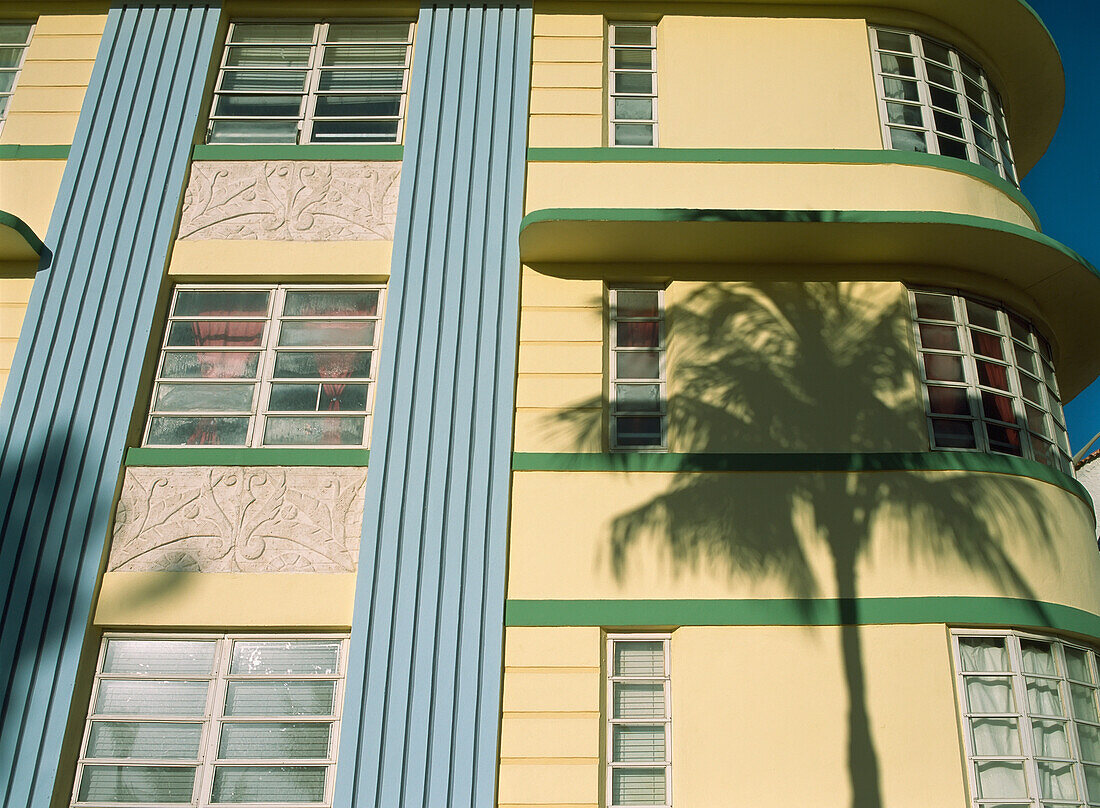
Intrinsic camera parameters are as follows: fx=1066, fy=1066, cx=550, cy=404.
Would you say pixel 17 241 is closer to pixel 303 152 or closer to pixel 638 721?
pixel 303 152

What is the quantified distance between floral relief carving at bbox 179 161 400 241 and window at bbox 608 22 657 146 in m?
2.52

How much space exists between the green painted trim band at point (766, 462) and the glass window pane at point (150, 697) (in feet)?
11.0

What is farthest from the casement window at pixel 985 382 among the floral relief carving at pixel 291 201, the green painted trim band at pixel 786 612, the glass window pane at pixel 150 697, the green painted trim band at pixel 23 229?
the green painted trim band at pixel 23 229

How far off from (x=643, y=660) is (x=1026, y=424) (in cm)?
442

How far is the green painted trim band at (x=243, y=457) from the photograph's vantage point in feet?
31.7

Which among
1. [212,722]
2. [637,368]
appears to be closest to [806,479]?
[637,368]

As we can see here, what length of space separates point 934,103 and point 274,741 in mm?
9459

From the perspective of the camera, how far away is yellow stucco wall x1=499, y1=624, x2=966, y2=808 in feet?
27.9

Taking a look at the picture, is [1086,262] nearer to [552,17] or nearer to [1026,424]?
[1026,424]

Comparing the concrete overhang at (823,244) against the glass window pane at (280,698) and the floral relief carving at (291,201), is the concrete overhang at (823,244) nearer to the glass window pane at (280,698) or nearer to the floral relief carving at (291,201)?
the floral relief carving at (291,201)

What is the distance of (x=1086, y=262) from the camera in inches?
419

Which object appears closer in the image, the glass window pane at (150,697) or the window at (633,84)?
the glass window pane at (150,697)

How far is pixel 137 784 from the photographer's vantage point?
8688 millimetres

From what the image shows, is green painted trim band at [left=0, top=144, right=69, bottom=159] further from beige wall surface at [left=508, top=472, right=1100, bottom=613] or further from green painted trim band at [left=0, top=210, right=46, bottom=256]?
beige wall surface at [left=508, top=472, right=1100, bottom=613]
